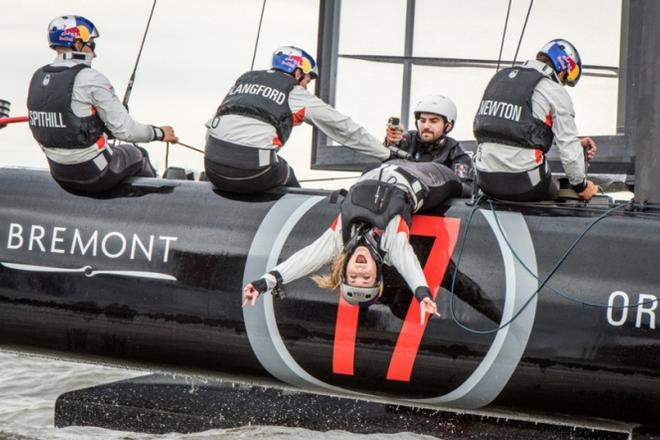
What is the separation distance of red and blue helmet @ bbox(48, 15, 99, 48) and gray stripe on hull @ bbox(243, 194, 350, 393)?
58.0 inches

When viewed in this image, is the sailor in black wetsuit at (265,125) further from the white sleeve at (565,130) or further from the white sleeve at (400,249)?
the white sleeve at (565,130)

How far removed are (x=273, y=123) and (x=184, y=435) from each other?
6.29 feet

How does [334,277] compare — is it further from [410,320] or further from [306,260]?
[410,320]

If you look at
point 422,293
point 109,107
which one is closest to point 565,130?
point 422,293

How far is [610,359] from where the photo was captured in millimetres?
6473

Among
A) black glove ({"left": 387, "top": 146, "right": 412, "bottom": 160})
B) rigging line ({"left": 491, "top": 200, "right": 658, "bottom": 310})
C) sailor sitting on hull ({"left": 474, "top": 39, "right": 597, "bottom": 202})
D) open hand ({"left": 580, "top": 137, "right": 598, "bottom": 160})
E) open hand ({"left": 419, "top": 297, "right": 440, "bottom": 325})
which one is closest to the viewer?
open hand ({"left": 419, "top": 297, "right": 440, "bottom": 325})

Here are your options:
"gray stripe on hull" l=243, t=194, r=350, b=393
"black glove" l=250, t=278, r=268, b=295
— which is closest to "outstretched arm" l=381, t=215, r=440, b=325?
"black glove" l=250, t=278, r=268, b=295

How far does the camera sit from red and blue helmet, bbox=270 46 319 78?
7.45 metres

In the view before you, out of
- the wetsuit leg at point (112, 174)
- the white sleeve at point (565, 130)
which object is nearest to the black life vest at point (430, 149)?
the white sleeve at point (565, 130)

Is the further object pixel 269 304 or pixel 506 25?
pixel 506 25

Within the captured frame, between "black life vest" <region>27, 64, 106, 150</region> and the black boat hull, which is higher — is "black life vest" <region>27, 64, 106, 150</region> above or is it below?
above

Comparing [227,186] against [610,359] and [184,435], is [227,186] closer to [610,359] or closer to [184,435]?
[184,435]

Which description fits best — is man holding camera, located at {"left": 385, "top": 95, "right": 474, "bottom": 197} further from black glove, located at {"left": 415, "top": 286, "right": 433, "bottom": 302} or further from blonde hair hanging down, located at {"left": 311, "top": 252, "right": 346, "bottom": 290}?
black glove, located at {"left": 415, "top": 286, "right": 433, "bottom": 302}

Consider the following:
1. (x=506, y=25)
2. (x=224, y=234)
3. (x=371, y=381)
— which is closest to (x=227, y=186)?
(x=224, y=234)
